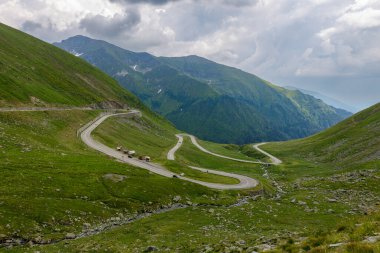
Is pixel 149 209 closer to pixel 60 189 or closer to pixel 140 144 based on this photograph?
pixel 60 189

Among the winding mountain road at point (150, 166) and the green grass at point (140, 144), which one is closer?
the winding mountain road at point (150, 166)

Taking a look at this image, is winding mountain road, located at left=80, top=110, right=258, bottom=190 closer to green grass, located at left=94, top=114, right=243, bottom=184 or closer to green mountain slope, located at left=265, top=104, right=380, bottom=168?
green grass, located at left=94, top=114, right=243, bottom=184

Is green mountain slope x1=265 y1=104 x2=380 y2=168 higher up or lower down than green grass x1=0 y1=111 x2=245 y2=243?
higher up

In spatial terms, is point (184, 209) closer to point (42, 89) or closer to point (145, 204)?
point (145, 204)

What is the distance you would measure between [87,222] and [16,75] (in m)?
133

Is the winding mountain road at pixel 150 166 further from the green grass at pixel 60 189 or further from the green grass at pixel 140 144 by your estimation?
the green grass at pixel 60 189

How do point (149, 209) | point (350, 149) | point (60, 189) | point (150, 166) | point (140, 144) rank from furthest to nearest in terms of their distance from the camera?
1. point (350, 149)
2. point (140, 144)
3. point (150, 166)
4. point (149, 209)
5. point (60, 189)

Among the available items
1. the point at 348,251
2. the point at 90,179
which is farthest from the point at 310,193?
the point at 348,251

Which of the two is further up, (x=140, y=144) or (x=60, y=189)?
(x=140, y=144)

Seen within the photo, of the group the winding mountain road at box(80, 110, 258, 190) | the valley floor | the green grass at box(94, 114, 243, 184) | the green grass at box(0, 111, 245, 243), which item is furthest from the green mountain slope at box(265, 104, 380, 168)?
the green grass at box(0, 111, 245, 243)

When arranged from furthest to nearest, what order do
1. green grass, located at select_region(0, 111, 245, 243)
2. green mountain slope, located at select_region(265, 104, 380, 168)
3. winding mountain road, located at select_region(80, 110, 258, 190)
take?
green mountain slope, located at select_region(265, 104, 380, 168) → winding mountain road, located at select_region(80, 110, 258, 190) → green grass, located at select_region(0, 111, 245, 243)

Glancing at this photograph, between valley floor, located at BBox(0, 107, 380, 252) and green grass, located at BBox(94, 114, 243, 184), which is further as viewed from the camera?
green grass, located at BBox(94, 114, 243, 184)

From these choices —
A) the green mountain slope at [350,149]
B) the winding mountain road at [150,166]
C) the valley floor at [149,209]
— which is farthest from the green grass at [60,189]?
the green mountain slope at [350,149]

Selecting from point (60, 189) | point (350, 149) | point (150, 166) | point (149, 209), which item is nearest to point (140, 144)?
point (150, 166)
